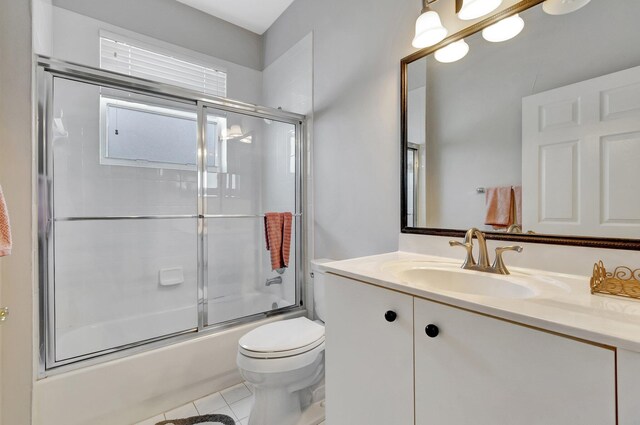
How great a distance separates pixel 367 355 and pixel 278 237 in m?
1.26

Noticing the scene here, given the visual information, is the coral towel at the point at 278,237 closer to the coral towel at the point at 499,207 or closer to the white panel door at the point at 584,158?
the coral towel at the point at 499,207

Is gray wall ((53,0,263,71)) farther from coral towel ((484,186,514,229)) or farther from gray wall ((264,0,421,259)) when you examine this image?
coral towel ((484,186,514,229))

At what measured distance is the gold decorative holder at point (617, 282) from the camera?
2.31 ft

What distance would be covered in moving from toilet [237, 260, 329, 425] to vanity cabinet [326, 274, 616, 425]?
0.27 metres

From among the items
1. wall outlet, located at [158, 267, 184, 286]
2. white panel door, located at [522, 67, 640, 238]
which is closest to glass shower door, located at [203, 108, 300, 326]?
wall outlet, located at [158, 267, 184, 286]

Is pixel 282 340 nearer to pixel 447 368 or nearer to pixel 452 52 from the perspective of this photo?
pixel 447 368

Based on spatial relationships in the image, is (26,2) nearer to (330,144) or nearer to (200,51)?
(200,51)

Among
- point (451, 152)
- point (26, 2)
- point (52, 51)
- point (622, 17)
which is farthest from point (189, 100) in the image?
point (622, 17)

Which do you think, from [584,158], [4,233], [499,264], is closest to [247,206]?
[4,233]

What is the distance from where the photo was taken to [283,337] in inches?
54.1

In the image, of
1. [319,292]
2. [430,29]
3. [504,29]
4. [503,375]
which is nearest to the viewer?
[503,375]

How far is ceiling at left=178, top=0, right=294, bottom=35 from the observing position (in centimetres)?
221

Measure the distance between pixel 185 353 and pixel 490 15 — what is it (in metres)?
2.12

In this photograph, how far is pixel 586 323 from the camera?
1.73 feet
